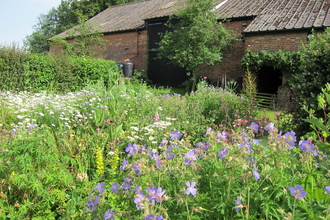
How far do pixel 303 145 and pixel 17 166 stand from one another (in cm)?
270

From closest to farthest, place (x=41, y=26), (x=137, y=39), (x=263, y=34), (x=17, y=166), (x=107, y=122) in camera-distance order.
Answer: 1. (x=17, y=166)
2. (x=107, y=122)
3. (x=263, y=34)
4. (x=137, y=39)
5. (x=41, y=26)

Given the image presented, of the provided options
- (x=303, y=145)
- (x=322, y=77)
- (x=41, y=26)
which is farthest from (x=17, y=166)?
(x=41, y=26)

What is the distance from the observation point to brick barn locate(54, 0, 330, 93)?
11570 mm

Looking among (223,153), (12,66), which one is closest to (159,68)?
(12,66)

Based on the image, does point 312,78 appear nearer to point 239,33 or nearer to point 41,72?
point 41,72

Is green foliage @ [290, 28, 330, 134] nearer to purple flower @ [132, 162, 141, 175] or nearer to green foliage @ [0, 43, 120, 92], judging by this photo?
purple flower @ [132, 162, 141, 175]

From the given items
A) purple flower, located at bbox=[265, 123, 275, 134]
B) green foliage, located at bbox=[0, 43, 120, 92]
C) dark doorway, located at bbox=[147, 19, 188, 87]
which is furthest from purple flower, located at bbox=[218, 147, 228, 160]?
dark doorway, located at bbox=[147, 19, 188, 87]

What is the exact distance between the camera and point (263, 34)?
476 inches

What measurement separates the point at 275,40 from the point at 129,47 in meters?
11.2

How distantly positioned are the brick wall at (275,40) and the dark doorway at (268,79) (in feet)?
4.21

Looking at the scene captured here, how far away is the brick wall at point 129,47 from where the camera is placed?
18994 mm

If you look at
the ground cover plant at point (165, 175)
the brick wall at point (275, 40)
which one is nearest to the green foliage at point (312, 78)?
the ground cover plant at point (165, 175)

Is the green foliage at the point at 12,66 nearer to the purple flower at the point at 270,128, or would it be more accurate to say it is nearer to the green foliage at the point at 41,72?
the green foliage at the point at 41,72

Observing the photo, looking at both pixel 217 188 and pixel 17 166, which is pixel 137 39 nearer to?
pixel 17 166
